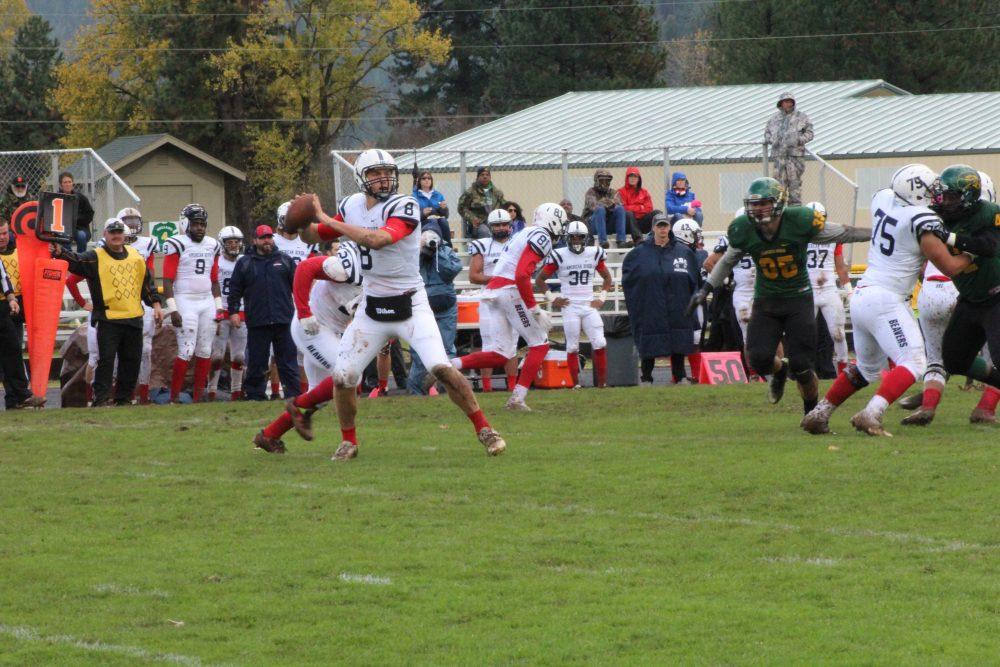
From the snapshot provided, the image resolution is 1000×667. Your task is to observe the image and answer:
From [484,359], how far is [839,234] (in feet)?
14.7

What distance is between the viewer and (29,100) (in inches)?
2080

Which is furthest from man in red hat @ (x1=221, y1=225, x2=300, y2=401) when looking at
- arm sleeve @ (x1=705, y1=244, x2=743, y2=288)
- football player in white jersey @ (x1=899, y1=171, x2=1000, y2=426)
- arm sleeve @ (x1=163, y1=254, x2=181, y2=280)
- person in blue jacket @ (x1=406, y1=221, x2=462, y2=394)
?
football player in white jersey @ (x1=899, y1=171, x2=1000, y2=426)

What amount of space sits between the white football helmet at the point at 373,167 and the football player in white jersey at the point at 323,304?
1706 millimetres

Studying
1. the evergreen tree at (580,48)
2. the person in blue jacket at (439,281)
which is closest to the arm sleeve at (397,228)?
the person in blue jacket at (439,281)

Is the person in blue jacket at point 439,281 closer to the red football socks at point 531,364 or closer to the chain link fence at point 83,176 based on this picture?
the red football socks at point 531,364

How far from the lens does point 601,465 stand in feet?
32.2

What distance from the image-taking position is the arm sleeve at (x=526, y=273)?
45.5 ft

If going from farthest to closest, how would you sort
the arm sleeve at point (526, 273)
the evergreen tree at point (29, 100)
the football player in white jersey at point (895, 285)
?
the evergreen tree at point (29, 100) < the arm sleeve at point (526, 273) < the football player in white jersey at point (895, 285)

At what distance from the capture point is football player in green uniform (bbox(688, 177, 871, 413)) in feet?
35.4

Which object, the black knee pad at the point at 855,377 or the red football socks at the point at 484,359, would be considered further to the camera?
the red football socks at the point at 484,359

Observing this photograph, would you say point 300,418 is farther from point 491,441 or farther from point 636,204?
point 636,204

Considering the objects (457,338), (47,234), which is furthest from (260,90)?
(47,234)

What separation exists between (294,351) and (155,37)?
36.2 m

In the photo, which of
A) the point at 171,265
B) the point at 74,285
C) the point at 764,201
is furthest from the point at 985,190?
the point at 74,285
